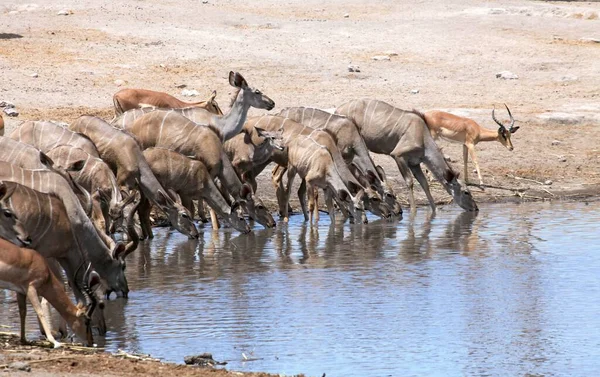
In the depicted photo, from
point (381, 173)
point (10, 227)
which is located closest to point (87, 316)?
point (10, 227)

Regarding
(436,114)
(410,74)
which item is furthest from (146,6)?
(436,114)

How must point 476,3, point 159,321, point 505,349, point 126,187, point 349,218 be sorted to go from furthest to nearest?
point 476,3
point 349,218
point 126,187
point 159,321
point 505,349

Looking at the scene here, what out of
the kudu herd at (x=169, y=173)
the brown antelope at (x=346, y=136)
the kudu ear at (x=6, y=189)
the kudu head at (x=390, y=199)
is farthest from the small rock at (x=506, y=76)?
the kudu ear at (x=6, y=189)

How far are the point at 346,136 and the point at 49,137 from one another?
4.63 metres

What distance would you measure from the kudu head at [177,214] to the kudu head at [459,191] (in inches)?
163

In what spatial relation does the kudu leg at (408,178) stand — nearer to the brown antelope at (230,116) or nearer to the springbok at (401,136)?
the springbok at (401,136)

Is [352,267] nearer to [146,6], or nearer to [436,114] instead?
[436,114]

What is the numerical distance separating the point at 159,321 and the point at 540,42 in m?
18.6

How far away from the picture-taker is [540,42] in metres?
26.5

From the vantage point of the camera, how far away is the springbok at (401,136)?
55.1 ft

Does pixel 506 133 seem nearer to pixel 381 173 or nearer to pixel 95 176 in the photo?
pixel 381 173

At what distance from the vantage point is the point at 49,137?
503 inches

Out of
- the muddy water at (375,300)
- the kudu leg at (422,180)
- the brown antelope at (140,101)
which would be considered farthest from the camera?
the brown antelope at (140,101)

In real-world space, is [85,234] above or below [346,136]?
above
